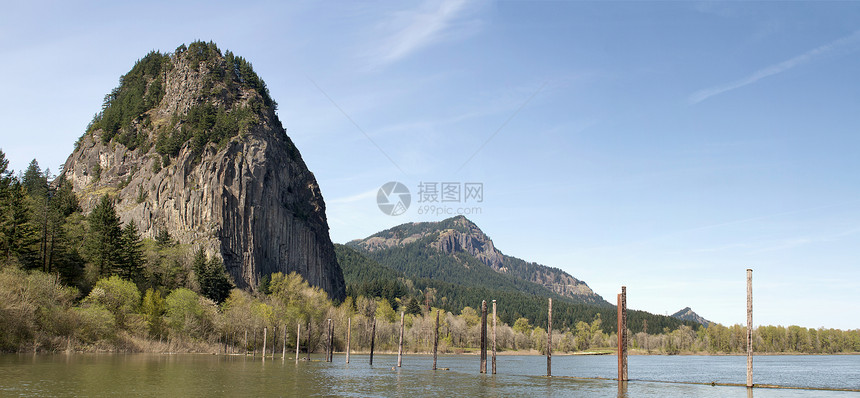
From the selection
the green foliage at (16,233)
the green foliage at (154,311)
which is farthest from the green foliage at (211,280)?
the green foliage at (16,233)

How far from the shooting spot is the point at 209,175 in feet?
519

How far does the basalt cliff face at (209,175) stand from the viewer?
155m

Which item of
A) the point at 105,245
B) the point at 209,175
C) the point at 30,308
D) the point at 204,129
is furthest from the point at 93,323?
the point at 204,129

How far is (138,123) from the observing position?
187 meters

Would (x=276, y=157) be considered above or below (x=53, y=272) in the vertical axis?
above

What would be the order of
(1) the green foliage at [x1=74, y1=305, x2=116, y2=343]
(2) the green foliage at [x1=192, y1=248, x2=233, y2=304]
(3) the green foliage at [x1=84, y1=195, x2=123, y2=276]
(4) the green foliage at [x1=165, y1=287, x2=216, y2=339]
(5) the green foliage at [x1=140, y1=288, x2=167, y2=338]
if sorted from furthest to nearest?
1. (2) the green foliage at [x1=192, y1=248, x2=233, y2=304]
2. (4) the green foliage at [x1=165, y1=287, x2=216, y2=339]
3. (3) the green foliage at [x1=84, y1=195, x2=123, y2=276]
4. (5) the green foliage at [x1=140, y1=288, x2=167, y2=338]
5. (1) the green foliage at [x1=74, y1=305, x2=116, y2=343]

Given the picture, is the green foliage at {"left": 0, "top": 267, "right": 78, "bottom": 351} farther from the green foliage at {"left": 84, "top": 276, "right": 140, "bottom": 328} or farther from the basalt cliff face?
the basalt cliff face

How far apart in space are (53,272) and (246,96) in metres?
116

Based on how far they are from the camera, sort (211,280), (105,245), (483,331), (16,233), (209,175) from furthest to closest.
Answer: (209,175) → (211,280) → (105,245) → (16,233) → (483,331)

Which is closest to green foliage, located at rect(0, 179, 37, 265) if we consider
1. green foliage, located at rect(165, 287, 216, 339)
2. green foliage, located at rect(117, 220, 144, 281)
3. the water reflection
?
green foliage, located at rect(117, 220, 144, 281)

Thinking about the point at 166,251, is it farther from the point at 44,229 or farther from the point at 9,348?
the point at 9,348

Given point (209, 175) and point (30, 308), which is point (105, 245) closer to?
point (30, 308)

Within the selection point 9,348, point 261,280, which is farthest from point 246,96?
point 9,348

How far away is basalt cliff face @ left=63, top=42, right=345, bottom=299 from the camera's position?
155 metres
